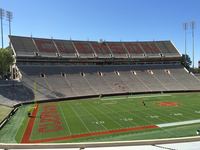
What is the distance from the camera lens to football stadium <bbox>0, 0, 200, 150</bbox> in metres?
23.6

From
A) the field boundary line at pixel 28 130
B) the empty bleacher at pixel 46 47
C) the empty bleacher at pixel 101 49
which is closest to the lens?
the field boundary line at pixel 28 130

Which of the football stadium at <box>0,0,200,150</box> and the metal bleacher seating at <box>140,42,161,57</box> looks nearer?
the football stadium at <box>0,0,200,150</box>

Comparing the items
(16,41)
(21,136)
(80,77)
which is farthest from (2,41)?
(21,136)

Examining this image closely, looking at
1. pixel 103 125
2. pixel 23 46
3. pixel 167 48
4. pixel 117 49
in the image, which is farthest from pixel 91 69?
pixel 103 125

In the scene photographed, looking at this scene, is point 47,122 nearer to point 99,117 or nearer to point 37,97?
point 99,117

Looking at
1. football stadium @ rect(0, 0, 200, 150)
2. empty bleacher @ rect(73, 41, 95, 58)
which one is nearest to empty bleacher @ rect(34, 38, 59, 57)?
football stadium @ rect(0, 0, 200, 150)

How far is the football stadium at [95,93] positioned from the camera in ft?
77.5

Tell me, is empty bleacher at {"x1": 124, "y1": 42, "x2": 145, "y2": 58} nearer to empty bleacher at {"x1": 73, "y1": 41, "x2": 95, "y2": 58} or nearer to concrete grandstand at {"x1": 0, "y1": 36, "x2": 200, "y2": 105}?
concrete grandstand at {"x1": 0, "y1": 36, "x2": 200, "y2": 105}

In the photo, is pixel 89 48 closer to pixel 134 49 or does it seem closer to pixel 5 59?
pixel 134 49

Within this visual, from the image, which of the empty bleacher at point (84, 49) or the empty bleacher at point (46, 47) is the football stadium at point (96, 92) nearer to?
the empty bleacher at point (84, 49)

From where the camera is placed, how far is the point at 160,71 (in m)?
69.3

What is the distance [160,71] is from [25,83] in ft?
109

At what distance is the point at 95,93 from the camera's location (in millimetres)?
55562

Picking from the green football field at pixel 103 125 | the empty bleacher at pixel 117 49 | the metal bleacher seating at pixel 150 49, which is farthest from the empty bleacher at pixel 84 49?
the green football field at pixel 103 125
